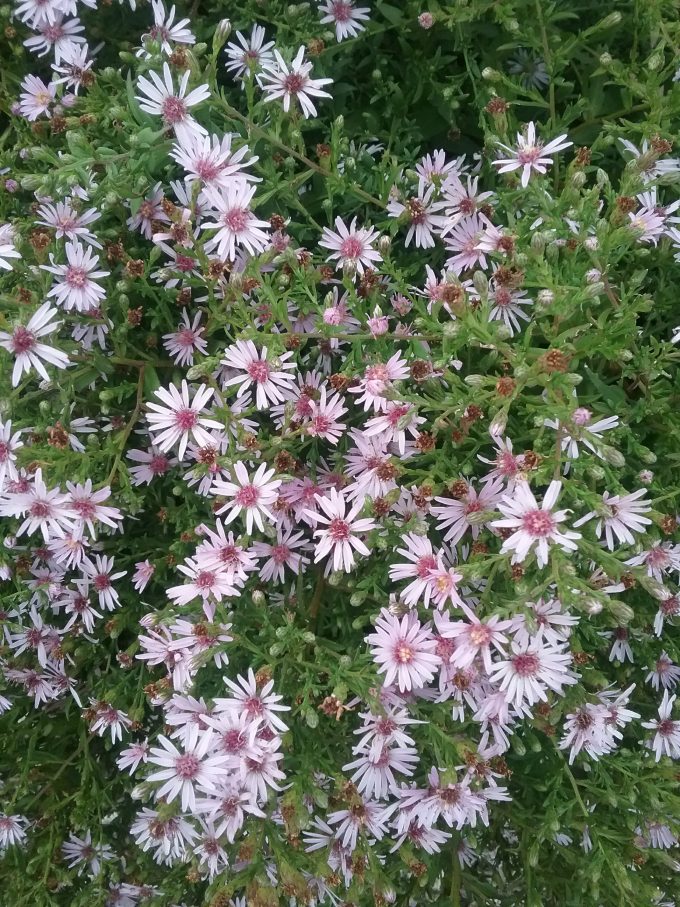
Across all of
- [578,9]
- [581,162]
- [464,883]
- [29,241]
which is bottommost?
[464,883]

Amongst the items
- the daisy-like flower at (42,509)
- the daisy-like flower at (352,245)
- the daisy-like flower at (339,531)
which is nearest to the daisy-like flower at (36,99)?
the daisy-like flower at (352,245)

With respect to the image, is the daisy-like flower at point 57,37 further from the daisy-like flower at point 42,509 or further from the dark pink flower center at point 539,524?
the dark pink flower center at point 539,524

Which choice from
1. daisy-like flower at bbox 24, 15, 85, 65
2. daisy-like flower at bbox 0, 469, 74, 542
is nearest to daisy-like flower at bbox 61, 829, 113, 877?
daisy-like flower at bbox 0, 469, 74, 542

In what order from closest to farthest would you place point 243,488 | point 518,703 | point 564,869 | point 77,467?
point 518,703 < point 243,488 < point 77,467 < point 564,869

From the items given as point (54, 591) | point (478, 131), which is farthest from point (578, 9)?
point (54, 591)

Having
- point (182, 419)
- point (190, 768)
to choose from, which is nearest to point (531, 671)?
point (190, 768)

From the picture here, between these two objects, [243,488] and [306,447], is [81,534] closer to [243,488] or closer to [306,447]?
[243,488]
